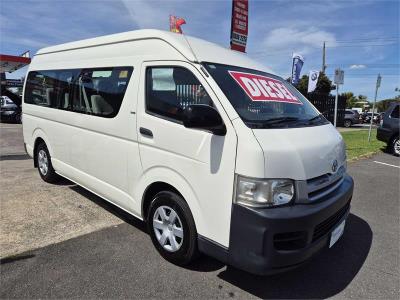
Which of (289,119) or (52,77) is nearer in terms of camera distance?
(289,119)

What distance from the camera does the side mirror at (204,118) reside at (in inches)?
109

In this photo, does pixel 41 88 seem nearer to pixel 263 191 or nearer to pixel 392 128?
pixel 263 191

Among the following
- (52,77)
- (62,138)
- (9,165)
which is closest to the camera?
(62,138)

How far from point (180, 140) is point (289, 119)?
109 centimetres

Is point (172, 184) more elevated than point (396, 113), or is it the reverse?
point (396, 113)

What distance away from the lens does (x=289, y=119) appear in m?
3.32

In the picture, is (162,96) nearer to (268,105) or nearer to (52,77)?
(268,105)

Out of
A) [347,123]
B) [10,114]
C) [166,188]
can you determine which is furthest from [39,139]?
[347,123]

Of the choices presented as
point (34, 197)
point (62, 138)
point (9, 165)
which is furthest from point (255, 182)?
point (9, 165)

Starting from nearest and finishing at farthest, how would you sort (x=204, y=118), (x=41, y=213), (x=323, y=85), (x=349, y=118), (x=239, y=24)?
(x=204, y=118) → (x=41, y=213) → (x=239, y=24) → (x=349, y=118) → (x=323, y=85)

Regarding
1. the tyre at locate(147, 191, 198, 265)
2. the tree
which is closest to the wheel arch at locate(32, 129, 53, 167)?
the tyre at locate(147, 191, 198, 265)

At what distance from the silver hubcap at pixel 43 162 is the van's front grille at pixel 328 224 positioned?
186 inches

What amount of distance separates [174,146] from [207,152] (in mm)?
415

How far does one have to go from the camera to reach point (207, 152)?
2.90m
